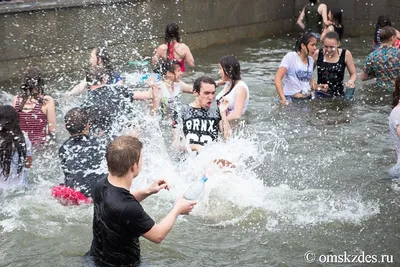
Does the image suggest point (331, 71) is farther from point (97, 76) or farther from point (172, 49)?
point (97, 76)

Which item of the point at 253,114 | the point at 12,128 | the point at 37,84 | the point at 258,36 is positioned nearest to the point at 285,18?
the point at 258,36

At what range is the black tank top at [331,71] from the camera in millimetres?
9577

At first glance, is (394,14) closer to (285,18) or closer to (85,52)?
(285,18)

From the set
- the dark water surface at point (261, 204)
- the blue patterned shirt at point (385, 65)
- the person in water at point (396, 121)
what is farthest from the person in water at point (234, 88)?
the blue patterned shirt at point (385, 65)

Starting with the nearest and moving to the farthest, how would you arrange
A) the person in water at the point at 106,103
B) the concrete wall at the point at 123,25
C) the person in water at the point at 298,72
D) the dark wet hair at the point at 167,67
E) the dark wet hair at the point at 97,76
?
the person in water at the point at 106,103
the dark wet hair at the point at 97,76
the dark wet hair at the point at 167,67
the person in water at the point at 298,72
the concrete wall at the point at 123,25

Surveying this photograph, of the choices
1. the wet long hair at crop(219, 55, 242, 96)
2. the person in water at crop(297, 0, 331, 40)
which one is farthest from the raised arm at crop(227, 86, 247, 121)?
the person in water at crop(297, 0, 331, 40)

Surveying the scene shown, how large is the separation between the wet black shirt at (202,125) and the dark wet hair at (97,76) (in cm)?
159

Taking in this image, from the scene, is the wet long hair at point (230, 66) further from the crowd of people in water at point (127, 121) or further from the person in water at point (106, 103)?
the person in water at point (106, 103)

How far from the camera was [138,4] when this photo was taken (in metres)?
13.3

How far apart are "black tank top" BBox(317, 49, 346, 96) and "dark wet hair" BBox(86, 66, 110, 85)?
11.5 ft

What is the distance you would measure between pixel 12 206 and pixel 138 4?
7830 mm

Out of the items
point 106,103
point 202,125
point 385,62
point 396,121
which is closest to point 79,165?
point 202,125

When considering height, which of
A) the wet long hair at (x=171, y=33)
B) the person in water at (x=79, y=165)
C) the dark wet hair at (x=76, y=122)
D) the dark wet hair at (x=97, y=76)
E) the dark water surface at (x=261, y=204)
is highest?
the wet long hair at (x=171, y=33)

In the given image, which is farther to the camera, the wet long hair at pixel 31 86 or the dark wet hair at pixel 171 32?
the dark wet hair at pixel 171 32
